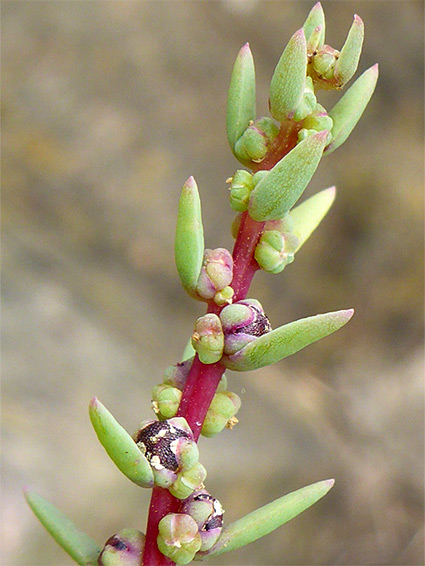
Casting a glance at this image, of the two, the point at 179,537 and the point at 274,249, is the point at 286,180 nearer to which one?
the point at 274,249

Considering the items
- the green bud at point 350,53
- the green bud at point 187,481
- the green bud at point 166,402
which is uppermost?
the green bud at point 350,53

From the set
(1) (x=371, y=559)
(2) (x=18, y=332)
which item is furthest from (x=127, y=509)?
(1) (x=371, y=559)

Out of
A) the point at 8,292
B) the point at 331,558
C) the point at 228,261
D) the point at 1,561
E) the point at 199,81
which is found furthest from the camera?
the point at 199,81

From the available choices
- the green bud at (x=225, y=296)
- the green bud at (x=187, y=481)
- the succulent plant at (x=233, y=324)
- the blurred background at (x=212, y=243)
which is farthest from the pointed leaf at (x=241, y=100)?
the blurred background at (x=212, y=243)

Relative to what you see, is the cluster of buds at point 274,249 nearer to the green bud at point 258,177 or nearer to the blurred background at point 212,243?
the green bud at point 258,177

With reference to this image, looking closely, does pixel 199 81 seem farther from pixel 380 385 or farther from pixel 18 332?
pixel 380 385

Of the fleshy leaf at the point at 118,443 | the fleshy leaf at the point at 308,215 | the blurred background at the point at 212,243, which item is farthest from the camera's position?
the blurred background at the point at 212,243
